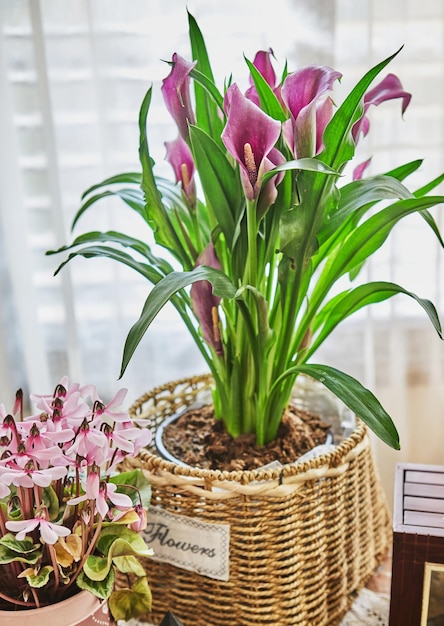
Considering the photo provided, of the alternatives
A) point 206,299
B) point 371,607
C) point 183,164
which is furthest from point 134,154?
point 371,607

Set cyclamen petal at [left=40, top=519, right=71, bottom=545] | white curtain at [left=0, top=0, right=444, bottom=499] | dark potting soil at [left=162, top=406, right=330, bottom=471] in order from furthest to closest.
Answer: white curtain at [left=0, top=0, right=444, bottom=499] → dark potting soil at [left=162, top=406, right=330, bottom=471] → cyclamen petal at [left=40, top=519, right=71, bottom=545]

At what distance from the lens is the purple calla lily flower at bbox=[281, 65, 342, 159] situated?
0.80m

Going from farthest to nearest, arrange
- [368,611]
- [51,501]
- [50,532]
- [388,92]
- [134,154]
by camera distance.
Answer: [134,154], [368,611], [388,92], [51,501], [50,532]

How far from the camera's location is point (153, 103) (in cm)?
124

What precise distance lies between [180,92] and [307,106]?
17 centimetres

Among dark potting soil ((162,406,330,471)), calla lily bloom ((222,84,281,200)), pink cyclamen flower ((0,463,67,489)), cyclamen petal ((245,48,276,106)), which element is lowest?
dark potting soil ((162,406,330,471))

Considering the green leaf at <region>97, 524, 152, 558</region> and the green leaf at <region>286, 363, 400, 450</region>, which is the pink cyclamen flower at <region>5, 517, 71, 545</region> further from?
the green leaf at <region>286, 363, 400, 450</region>

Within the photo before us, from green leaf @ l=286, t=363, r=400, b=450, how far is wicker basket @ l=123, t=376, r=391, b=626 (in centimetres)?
11

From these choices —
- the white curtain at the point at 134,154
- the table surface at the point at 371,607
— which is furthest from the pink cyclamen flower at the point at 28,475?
the white curtain at the point at 134,154

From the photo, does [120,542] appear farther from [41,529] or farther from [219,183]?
[219,183]

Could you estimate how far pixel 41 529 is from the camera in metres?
0.75

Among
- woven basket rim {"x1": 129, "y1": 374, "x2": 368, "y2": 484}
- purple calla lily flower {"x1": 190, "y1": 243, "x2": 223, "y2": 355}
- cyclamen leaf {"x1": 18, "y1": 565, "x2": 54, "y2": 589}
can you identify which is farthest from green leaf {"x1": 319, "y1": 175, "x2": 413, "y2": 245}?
cyclamen leaf {"x1": 18, "y1": 565, "x2": 54, "y2": 589}

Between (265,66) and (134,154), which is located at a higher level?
(265,66)

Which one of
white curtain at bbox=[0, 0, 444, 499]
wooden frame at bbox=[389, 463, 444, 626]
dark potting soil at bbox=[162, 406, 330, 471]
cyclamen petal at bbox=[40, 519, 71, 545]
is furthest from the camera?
white curtain at bbox=[0, 0, 444, 499]
